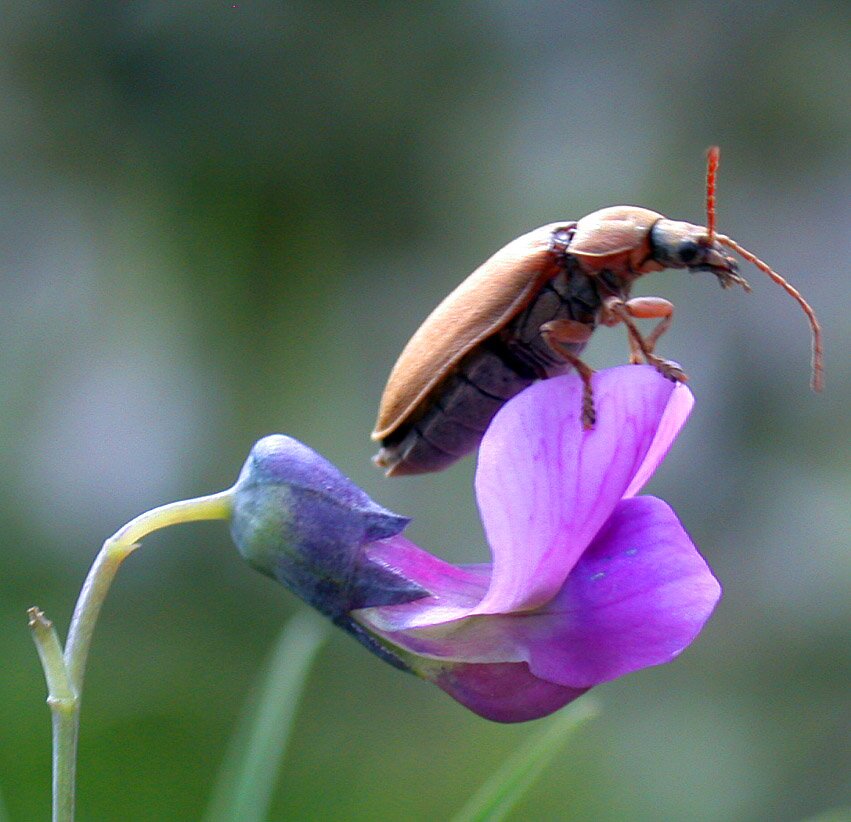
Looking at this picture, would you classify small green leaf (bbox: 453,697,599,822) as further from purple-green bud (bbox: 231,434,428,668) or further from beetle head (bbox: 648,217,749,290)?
beetle head (bbox: 648,217,749,290)

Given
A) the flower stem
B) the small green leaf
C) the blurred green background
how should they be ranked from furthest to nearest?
1. the blurred green background
2. the small green leaf
3. the flower stem

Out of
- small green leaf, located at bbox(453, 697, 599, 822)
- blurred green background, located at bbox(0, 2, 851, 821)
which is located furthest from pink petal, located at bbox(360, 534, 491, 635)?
blurred green background, located at bbox(0, 2, 851, 821)

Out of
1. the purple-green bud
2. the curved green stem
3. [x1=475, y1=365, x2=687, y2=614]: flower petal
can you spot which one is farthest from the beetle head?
the curved green stem

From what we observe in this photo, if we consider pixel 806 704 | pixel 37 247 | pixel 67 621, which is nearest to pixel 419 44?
pixel 37 247

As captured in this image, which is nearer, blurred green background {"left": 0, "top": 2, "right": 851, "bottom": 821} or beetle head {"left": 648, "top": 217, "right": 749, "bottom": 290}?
beetle head {"left": 648, "top": 217, "right": 749, "bottom": 290}

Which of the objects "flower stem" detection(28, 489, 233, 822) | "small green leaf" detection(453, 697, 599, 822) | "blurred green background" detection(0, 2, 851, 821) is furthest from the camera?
"blurred green background" detection(0, 2, 851, 821)

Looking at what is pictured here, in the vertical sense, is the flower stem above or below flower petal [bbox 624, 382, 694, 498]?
below

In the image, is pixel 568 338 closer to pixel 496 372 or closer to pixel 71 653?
pixel 496 372

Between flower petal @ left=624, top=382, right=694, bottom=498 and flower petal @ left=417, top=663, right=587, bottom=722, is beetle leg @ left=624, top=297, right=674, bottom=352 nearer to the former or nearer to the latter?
flower petal @ left=624, top=382, right=694, bottom=498

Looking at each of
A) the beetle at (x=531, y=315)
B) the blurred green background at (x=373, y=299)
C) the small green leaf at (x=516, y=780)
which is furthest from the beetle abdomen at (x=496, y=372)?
the blurred green background at (x=373, y=299)
